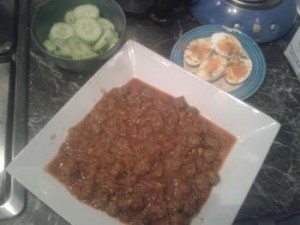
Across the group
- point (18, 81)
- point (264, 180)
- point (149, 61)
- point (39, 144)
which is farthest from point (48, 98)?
point (264, 180)

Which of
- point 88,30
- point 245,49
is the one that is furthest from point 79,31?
point 245,49

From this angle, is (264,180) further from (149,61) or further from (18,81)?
(18,81)

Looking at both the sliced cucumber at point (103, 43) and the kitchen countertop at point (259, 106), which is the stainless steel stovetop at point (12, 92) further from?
the sliced cucumber at point (103, 43)

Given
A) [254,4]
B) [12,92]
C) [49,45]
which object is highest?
[254,4]

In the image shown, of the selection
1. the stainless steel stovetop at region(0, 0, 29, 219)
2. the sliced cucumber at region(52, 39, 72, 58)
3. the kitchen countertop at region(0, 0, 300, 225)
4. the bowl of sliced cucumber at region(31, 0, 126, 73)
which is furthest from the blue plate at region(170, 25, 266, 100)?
the stainless steel stovetop at region(0, 0, 29, 219)

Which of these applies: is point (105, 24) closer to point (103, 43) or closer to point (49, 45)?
point (103, 43)

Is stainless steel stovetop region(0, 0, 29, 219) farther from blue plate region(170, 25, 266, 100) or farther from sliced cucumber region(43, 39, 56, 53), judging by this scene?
blue plate region(170, 25, 266, 100)
